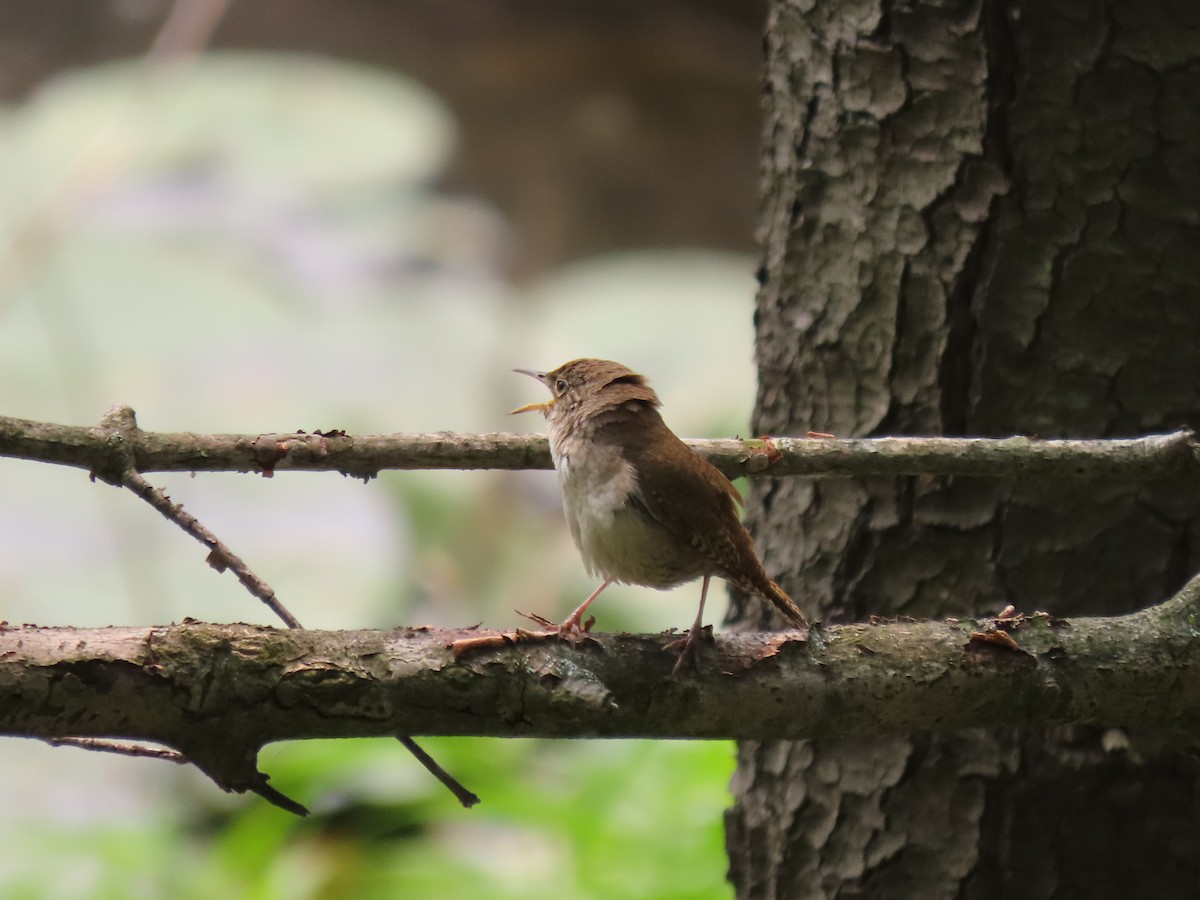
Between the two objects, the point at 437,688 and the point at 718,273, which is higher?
the point at 718,273

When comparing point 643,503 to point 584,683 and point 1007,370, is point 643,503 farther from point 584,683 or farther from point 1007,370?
point 1007,370

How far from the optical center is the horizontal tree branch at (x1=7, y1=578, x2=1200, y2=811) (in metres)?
1.23

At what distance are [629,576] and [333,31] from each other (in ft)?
23.0

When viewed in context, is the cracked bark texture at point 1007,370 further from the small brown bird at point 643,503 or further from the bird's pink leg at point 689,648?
the bird's pink leg at point 689,648

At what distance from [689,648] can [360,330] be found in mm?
5550

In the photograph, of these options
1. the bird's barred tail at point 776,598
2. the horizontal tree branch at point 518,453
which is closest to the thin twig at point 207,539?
the horizontal tree branch at point 518,453

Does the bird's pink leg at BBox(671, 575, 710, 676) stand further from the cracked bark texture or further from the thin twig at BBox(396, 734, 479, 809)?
the cracked bark texture

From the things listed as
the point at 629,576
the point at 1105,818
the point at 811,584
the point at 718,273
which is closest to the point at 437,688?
the point at 629,576

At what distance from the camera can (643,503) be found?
1742 mm

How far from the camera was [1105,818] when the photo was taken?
2051 mm

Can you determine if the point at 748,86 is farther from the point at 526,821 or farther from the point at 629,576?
the point at 629,576

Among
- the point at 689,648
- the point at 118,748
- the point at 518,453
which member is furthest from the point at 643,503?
the point at 118,748

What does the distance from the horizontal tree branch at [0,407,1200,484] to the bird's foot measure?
34 cm

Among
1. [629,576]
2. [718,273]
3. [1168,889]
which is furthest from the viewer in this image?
[718,273]
